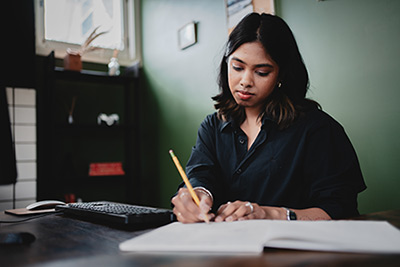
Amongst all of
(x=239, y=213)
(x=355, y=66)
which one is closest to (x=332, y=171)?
(x=239, y=213)

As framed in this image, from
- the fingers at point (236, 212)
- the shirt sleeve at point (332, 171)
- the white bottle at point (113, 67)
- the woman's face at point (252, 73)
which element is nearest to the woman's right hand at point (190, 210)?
the fingers at point (236, 212)

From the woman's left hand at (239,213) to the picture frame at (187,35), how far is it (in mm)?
2218

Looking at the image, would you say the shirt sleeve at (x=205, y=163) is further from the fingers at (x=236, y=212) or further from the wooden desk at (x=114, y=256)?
the wooden desk at (x=114, y=256)

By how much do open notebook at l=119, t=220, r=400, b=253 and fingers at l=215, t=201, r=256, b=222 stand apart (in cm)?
12

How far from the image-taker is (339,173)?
1093mm

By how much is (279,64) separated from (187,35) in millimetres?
1804

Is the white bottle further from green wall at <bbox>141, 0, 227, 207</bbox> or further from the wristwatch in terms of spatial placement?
the wristwatch

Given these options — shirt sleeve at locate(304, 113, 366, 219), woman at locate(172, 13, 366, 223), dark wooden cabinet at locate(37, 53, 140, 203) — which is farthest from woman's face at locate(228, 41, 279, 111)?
dark wooden cabinet at locate(37, 53, 140, 203)

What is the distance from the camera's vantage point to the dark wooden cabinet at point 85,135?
2.97m

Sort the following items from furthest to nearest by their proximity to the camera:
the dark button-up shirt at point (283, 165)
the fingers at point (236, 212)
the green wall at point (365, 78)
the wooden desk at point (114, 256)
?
the green wall at point (365, 78) → the dark button-up shirt at point (283, 165) → the fingers at point (236, 212) → the wooden desk at point (114, 256)

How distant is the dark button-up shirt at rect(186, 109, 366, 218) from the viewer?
1.12 m

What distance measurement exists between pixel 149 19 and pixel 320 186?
2.96 m

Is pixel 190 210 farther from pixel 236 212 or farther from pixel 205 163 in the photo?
pixel 205 163

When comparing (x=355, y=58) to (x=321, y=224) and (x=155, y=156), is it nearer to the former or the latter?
(x=321, y=224)
